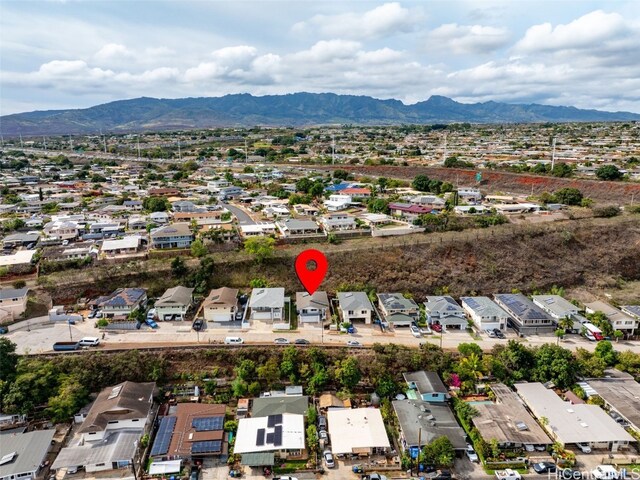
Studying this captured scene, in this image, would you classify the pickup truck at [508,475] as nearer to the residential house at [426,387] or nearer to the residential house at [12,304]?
the residential house at [426,387]

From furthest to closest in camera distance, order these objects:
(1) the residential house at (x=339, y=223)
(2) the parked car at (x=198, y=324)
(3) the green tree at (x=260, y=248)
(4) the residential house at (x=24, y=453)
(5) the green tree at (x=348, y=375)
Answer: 1. (1) the residential house at (x=339, y=223)
2. (3) the green tree at (x=260, y=248)
3. (2) the parked car at (x=198, y=324)
4. (5) the green tree at (x=348, y=375)
5. (4) the residential house at (x=24, y=453)

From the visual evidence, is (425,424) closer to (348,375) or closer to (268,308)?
(348,375)

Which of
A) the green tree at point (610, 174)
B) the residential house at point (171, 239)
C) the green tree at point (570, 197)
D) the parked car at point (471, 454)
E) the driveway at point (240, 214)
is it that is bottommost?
the parked car at point (471, 454)

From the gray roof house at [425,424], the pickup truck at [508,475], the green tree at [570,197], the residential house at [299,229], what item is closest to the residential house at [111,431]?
the gray roof house at [425,424]

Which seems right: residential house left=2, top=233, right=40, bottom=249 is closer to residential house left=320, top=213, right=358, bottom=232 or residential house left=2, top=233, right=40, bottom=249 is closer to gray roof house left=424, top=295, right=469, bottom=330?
residential house left=320, top=213, right=358, bottom=232

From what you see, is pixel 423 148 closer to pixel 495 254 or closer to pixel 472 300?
pixel 495 254

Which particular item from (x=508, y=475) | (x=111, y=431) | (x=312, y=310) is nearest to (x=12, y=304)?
(x=111, y=431)

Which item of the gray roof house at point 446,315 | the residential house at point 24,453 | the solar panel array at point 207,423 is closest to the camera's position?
the residential house at point 24,453
